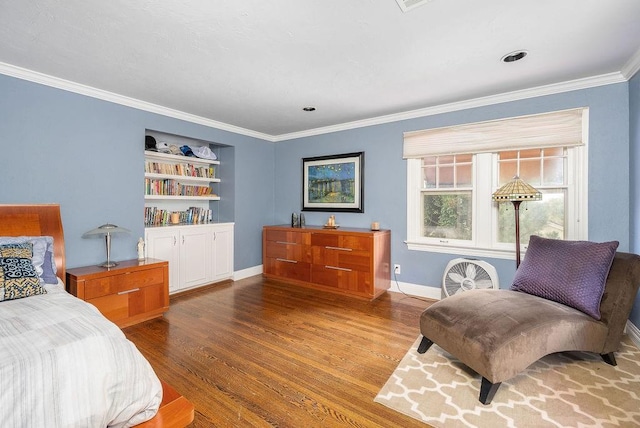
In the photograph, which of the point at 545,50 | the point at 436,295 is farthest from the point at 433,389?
the point at 545,50

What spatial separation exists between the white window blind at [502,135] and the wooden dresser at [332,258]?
125 centimetres

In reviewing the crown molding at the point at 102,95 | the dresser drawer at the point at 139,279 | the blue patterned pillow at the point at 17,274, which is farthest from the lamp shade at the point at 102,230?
the crown molding at the point at 102,95

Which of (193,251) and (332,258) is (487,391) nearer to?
(332,258)

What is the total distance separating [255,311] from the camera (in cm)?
324

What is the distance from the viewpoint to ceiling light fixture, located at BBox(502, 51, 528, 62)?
7.52 feet

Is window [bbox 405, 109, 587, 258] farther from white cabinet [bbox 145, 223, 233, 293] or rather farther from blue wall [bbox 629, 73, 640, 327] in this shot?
white cabinet [bbox 145, 223, 233, 293]

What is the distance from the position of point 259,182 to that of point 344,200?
4.95 ft

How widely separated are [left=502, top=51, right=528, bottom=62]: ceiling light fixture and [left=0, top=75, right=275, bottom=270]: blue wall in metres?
3.59

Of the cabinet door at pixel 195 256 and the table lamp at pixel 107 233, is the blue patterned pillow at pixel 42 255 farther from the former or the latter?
the cabinet door at pixel 195 256

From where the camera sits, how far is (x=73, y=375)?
115cm

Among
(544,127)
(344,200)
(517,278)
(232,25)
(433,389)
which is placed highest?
(232,25)

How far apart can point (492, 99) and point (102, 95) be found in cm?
419

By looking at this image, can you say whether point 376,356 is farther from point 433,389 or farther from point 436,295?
point 436,295

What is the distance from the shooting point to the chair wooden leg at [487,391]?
174 cm
